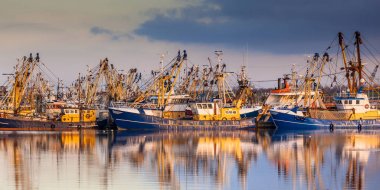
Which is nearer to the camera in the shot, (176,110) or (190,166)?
(190,166)

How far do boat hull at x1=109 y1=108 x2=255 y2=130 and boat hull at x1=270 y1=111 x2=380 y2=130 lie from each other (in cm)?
579

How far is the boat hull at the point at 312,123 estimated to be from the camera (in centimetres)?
8669

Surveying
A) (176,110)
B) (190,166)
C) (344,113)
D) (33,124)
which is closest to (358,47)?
(344,113)

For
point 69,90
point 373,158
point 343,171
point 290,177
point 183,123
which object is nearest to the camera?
point 290,177

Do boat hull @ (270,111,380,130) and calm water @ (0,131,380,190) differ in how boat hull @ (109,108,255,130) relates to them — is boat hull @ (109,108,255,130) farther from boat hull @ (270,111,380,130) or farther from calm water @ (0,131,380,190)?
calm water @ (0,131,380,190)

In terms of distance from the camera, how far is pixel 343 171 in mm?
35000

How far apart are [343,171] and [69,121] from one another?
56987mm

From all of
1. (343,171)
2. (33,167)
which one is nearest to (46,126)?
(33,167)

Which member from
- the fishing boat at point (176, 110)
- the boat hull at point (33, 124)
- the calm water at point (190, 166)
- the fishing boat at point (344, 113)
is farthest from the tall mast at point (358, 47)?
the calm water at point (190, 166)

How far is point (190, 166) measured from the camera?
3766 cm

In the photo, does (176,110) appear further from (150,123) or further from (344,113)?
(344,113)

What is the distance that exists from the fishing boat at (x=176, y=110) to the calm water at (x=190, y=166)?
28.7 m

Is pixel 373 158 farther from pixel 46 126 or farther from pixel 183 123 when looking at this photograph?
pixel 46 126

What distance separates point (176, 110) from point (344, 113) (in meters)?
20.3
